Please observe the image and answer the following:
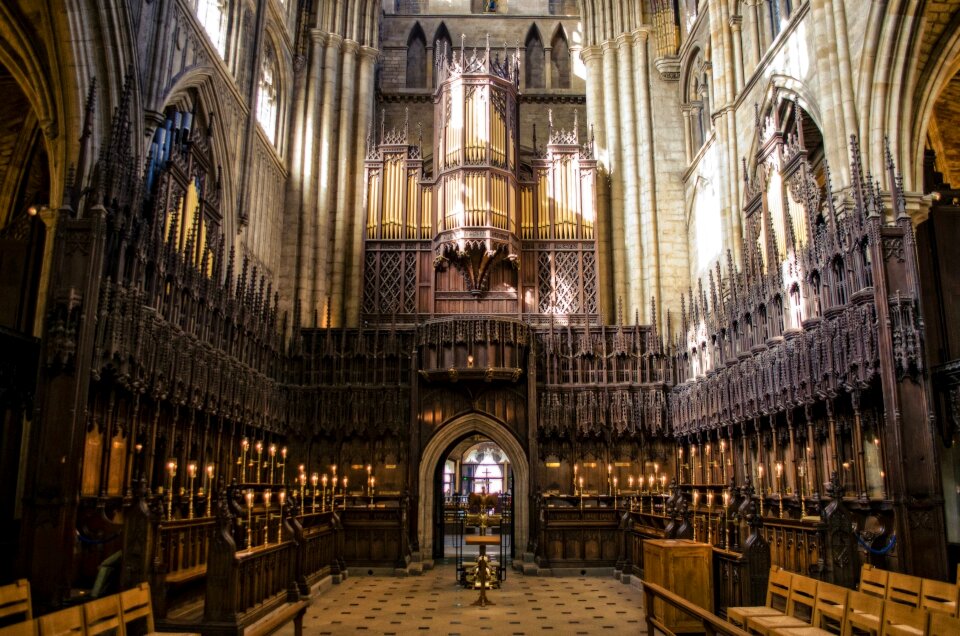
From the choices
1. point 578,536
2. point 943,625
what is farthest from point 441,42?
point 943,625

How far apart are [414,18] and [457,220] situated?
1232cm

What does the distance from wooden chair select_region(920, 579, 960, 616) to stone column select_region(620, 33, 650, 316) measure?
16.2m

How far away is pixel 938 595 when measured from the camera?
23.6 ft

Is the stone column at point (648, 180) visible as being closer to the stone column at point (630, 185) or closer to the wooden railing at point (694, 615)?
the stone column at point (630, 185)

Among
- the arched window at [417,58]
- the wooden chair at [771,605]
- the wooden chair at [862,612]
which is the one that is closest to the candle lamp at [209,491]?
the wooden chair at [771,605]

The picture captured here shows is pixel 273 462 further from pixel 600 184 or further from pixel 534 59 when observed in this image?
pixel 534 59

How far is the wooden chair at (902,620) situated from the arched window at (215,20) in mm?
18108

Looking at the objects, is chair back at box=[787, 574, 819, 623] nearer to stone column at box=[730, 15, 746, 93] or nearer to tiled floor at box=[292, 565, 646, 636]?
tiled floor at box=[292, 565, 646, 636]

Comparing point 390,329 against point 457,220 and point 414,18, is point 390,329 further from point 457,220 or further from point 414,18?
point 414,18

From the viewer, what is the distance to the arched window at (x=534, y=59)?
102 feet

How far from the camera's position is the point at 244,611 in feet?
34.2

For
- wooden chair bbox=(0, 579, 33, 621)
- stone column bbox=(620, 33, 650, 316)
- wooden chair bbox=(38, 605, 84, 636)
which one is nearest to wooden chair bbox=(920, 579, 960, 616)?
wooden chair bbox=(38, 605, 84, 636)

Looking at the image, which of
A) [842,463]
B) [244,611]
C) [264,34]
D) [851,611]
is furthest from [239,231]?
[851,611]

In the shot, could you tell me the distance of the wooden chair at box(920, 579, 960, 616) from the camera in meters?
7.11
